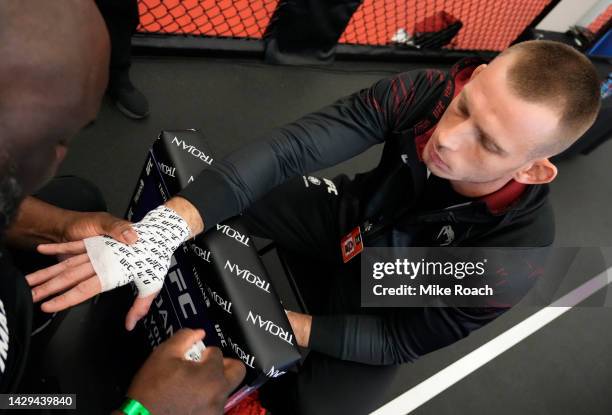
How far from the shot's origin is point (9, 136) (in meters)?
0.47

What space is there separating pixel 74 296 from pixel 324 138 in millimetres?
745

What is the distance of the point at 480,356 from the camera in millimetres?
1895

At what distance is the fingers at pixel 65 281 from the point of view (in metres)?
0.84

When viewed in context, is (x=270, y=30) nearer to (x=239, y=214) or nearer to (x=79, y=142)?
(x=79, y=142)

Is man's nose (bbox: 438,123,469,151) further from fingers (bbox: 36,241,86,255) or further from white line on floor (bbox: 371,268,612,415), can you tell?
white line on floor (bbox: 371,268,612,415)

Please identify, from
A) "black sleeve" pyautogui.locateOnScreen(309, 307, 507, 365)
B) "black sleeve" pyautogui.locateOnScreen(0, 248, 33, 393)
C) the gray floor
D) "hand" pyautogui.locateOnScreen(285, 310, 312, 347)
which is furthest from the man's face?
the gray floor

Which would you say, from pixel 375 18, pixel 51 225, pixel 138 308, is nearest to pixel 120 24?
pixel 51 225

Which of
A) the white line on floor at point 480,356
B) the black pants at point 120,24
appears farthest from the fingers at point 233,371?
the black pants at point 120,24

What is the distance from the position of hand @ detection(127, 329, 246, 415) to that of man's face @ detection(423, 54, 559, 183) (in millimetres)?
708

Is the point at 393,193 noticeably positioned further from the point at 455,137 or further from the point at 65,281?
the point at 65,281

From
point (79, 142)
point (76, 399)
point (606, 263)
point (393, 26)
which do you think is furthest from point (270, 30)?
point (606, 263)

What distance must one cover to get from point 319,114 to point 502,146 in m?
0.52

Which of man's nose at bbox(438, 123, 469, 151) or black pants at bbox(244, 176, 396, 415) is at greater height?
man's nose at bbox(438, 123, 469, 151)

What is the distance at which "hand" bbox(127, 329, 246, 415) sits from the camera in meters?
0.79
